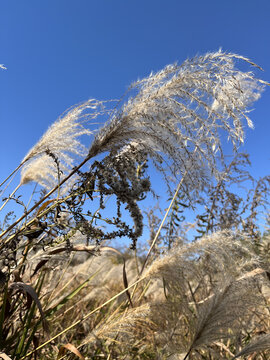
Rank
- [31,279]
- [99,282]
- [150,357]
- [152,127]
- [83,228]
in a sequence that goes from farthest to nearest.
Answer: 1. [99,282]
2. [150,357]
3. [31,279]
4. [152,127]
5. [83,228]

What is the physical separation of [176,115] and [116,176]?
44 centimetres

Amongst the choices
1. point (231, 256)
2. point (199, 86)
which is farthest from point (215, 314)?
point (199, 86)

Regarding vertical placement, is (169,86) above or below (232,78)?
below

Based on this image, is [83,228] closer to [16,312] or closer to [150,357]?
[16,312]

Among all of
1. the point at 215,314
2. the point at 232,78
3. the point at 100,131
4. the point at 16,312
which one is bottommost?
the point at 16,312

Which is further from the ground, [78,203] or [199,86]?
[199,86]

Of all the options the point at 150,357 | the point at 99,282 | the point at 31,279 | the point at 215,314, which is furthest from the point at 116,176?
the point at 99,282

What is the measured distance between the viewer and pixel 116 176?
1.50 meters

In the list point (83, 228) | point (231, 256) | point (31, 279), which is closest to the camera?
point (83, 228)

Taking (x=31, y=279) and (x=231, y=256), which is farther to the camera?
(x=31, y=279)

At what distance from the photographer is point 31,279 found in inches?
81.7

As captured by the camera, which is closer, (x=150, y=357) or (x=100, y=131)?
(x=100, y=131)

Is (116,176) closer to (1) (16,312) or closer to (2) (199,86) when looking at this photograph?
(2) (199,86)

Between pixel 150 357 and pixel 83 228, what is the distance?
5.68 ft
